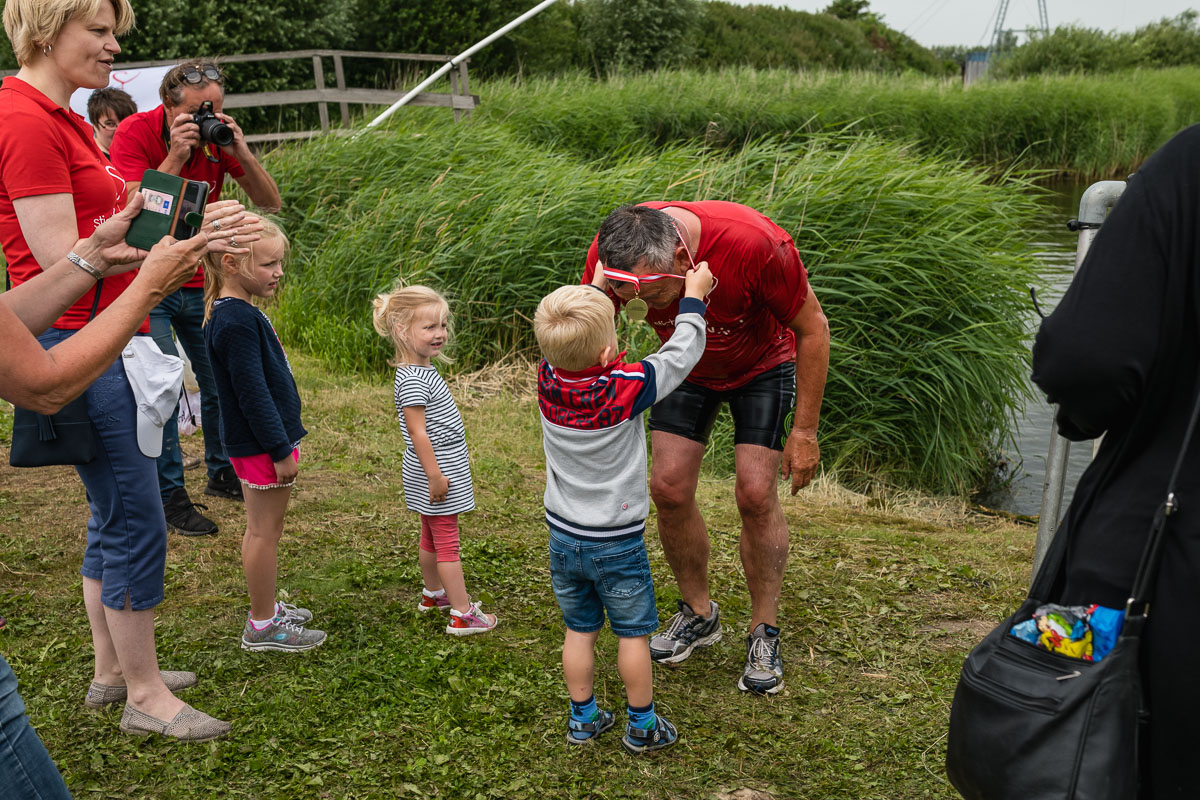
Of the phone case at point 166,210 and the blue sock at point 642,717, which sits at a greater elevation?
the phone case at point 166,210

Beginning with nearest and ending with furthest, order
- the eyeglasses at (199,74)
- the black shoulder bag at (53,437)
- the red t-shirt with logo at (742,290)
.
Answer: the black shoulder bag at (53,437) < the red t-shirt with logo at (742,290) < the eyeglasses at (199,74)

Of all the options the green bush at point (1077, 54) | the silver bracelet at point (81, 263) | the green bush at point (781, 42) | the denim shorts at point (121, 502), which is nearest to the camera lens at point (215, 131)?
the denim shorts at point (121, 502)

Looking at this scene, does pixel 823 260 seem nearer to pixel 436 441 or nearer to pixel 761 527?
pixel 761 527

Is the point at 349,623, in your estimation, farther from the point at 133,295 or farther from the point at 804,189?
the point at 804,189

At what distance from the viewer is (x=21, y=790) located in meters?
1.58

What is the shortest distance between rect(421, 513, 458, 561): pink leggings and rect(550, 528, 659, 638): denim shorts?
0.71m

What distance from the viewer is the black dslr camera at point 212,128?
4.14 m

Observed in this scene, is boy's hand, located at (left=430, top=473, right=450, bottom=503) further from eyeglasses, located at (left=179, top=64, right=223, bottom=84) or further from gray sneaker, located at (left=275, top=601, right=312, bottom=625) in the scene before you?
eyeglasses, located at (left=179, top=64, right=223, bottom=84)

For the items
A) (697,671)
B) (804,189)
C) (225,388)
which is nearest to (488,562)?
(697,671)

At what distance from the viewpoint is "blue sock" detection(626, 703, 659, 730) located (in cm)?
286

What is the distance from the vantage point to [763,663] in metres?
3.29

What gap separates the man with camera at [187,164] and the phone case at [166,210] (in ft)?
5.48

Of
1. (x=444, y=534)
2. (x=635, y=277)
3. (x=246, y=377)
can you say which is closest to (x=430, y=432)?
(x=444, y=534)

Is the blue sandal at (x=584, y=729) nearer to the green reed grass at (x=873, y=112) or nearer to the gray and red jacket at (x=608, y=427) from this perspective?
the gray and red jacket at (x=608, y=427)
